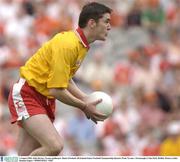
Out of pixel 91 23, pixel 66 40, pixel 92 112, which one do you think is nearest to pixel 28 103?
pixel 92 112

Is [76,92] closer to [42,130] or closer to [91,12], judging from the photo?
[42,130]

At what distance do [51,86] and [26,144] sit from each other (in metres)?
0.83

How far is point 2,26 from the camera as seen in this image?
20.2 metres

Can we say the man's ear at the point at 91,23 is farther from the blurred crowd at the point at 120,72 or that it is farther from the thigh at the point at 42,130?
the blurred crowd at the point at 120,72

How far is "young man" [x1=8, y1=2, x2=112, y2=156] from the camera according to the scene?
10625 millimetres

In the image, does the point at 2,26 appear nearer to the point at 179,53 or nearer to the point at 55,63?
the point at 179,53

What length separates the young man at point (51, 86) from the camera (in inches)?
418

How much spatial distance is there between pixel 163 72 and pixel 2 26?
384cm

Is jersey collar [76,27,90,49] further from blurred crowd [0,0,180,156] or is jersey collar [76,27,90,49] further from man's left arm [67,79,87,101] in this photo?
blurred crowd [0,0,180,156]

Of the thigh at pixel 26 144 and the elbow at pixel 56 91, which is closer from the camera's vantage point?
the elbow at pixel 56 91

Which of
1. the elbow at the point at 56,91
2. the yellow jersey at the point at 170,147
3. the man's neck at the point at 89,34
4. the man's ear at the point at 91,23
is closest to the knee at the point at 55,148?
the elbow at the point at 56,91

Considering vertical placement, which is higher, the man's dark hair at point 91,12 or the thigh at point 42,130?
the man's dark hair at point 91,12

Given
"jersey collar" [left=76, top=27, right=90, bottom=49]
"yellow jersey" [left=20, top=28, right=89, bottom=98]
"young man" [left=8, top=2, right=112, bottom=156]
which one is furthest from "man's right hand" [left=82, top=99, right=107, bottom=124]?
"jersey collar" [left=76, top=27, right=90, bottom=49]

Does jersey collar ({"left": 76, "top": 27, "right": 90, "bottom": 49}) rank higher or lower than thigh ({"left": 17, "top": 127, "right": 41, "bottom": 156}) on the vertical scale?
higher
